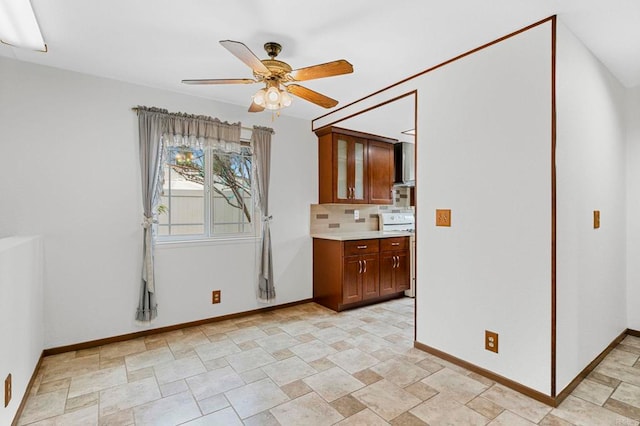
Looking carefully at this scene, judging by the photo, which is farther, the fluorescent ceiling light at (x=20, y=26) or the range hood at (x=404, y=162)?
the range hood at (x=404, y=162)

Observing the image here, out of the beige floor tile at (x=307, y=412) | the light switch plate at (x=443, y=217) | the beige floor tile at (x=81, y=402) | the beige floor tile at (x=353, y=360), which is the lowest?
the beige floor tile at (x=81, y=402)

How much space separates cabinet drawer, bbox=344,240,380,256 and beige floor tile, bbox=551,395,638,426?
233 cm

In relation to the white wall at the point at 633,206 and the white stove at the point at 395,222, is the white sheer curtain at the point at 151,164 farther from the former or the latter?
the white wall at the point at 633,206

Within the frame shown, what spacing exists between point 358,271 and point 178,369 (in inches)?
87.2

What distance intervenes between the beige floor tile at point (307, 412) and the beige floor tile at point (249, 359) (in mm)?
596

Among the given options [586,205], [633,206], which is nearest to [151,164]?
[586,205]

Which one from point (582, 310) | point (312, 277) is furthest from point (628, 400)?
point (312, 277)

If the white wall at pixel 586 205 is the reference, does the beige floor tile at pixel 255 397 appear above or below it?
below

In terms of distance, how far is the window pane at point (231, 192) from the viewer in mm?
3717

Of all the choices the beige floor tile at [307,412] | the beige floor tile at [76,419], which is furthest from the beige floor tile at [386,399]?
the beige floor tile at [76,419]

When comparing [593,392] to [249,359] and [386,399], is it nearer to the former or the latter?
[386,399]

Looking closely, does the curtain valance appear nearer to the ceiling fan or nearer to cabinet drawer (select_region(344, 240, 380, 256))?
the ceiling fan

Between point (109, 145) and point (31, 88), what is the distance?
2.24 feet

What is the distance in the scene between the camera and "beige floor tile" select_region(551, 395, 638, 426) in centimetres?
186
